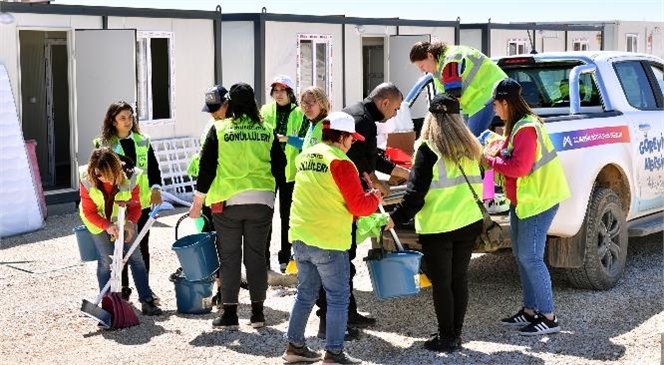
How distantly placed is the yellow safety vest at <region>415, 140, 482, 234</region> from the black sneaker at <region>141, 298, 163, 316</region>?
89.5 inches

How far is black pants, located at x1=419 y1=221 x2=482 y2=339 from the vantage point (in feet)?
22.2

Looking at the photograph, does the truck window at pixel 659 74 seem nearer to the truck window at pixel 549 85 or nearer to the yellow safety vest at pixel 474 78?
the truck window at pixel 549 85

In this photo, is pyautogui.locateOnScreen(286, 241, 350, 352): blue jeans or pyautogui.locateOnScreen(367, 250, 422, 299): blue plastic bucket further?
pyautogui.locateOnScreen(367, 250, 422, 299): blue plastic bucket

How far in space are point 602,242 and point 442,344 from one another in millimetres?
2107

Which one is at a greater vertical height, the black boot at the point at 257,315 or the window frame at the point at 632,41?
the window frame at the point at 632,41

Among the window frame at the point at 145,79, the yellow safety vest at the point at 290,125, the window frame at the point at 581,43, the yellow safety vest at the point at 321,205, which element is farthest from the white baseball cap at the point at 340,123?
the window frame at the point at 581,43

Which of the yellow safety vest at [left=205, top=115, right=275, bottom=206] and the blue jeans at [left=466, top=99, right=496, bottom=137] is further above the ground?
the blue jeans at [left=466, top=99, right=496, bottom=137]

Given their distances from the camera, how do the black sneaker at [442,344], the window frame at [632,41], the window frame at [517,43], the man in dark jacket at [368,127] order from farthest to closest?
the window frame at [632,41] → the window frame at [517,43] → the man in dark jacket at [368,127] → the black sneaker at [442,344]

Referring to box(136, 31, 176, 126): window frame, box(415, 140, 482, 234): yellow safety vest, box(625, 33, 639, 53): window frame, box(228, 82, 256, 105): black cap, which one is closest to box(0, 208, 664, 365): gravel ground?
box(415, 140, 482, 234): yellow safety vest

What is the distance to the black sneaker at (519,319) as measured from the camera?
736cm

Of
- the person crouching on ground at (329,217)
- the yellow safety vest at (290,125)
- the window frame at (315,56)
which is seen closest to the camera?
the person crouching on ground at (329,217)

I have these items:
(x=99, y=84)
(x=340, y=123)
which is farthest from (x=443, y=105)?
(x=99, y=84)

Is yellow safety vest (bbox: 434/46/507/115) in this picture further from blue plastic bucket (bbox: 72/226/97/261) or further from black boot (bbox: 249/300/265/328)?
blue plastic bucket (bbox: 72/226/97/261)

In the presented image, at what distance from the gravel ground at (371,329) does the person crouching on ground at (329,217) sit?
45 centimetres
